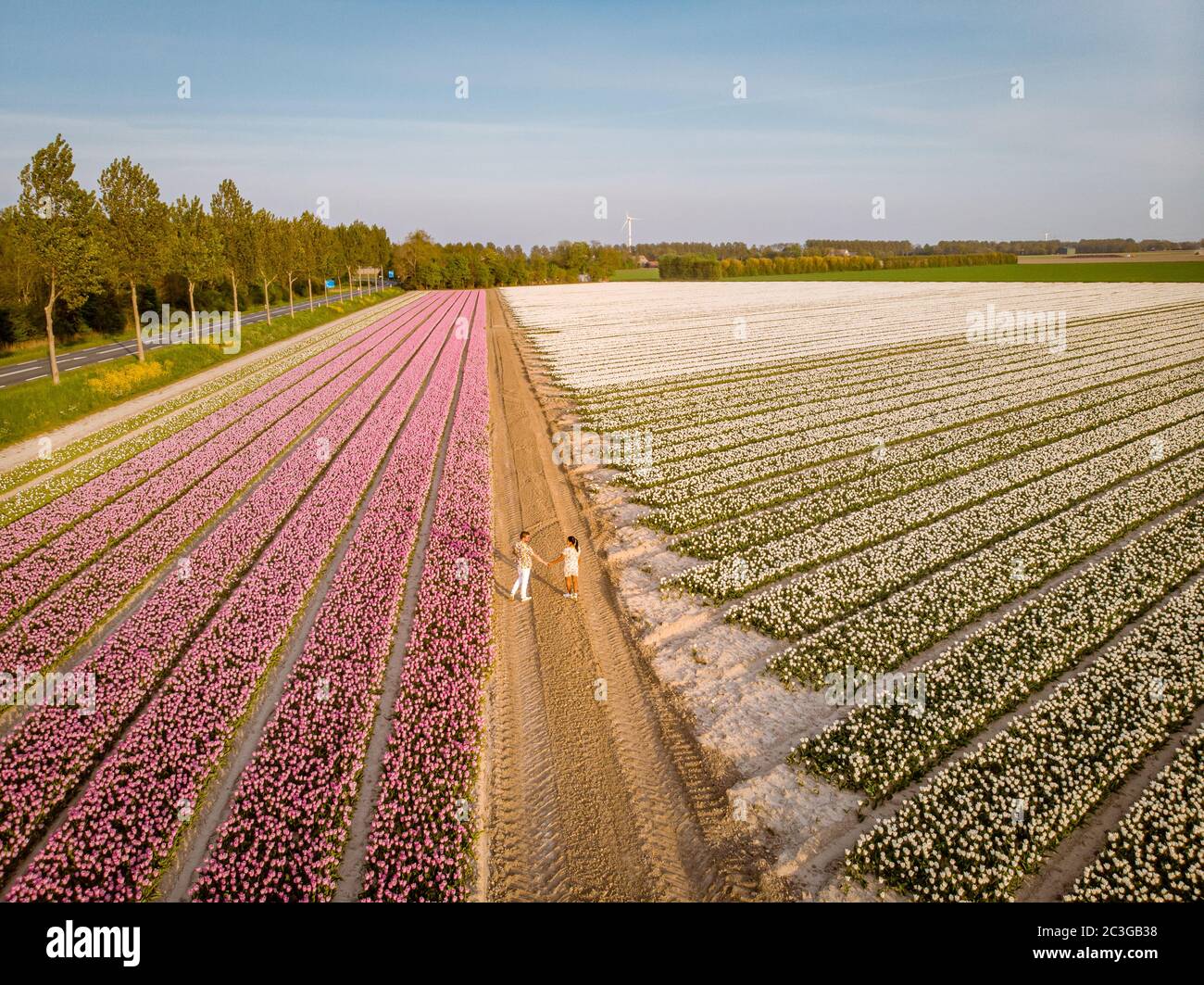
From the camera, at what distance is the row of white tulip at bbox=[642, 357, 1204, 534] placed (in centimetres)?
1995

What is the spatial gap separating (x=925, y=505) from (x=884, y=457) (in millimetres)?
5166

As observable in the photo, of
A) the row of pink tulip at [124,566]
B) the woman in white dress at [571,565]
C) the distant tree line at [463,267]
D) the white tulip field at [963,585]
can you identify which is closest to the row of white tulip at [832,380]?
the white tulip field at [963,585]

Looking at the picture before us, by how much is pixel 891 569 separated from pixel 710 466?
9135 millimetres

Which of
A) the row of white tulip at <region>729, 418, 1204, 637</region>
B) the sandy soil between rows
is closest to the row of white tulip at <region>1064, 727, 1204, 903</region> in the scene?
the row of white tulip at <region>729, 418, 1204, 637</region>

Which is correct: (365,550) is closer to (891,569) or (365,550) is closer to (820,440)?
(891,569)

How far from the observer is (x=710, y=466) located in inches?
950

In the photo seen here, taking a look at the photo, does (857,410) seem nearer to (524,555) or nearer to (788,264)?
(524,555)

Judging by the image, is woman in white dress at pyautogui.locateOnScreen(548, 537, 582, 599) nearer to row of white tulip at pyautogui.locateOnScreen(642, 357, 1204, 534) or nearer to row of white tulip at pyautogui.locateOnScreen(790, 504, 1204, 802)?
row of white tulip at pyautogui.locateOnScreen(642, 357, 1204, 534)

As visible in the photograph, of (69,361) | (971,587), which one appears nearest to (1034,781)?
(971,587)

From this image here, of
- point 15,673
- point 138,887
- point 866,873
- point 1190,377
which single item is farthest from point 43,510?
point 1190,377

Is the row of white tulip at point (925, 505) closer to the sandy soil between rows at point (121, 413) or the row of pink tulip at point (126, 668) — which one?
the row of pink tulip at point (126, 668)

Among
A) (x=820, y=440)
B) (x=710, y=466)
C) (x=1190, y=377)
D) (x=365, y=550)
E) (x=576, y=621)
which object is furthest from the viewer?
(x=1190, y=377)

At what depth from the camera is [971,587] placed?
596 inches

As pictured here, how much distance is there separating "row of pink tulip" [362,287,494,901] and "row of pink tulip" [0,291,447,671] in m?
7.00
